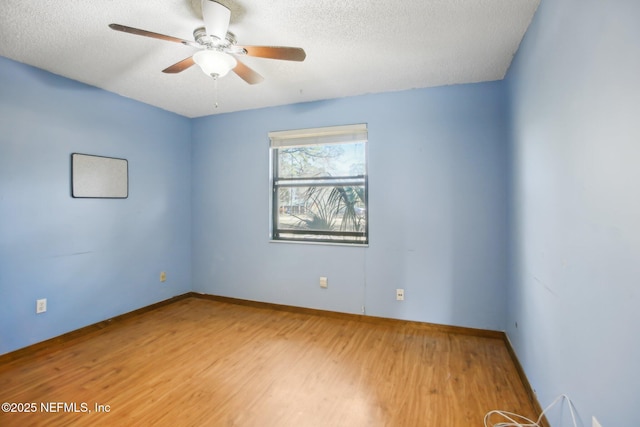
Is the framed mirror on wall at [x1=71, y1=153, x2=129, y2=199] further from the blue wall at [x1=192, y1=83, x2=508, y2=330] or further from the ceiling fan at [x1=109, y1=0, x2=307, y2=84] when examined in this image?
the ceiling fan at [x1=109, y1=0, x2=307, y2=84]

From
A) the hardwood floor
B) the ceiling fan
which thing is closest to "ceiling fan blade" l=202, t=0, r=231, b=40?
the ceiling fan

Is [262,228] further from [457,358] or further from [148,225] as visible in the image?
[457,358]

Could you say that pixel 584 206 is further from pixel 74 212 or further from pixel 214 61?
pixel 74 212

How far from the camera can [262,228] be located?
11.9 feet

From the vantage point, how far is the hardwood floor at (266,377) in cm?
175

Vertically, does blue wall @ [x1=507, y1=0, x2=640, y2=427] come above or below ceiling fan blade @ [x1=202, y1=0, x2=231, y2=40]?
below

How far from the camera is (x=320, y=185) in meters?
3.42

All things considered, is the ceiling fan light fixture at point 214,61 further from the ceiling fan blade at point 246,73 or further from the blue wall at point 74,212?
the blue wall at point 74,212

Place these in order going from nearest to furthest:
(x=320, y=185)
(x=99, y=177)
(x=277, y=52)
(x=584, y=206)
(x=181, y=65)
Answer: (x=584, y=206)
(x=277, y=52)
(x=181, y=65)
(x=99, y=177)
(x=320, y=185)

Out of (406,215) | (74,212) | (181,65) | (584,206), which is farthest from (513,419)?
(74,212)

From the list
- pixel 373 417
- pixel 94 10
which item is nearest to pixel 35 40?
pixel 94 10

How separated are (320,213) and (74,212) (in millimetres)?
2457

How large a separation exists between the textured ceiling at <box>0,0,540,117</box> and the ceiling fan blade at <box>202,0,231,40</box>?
0.12m

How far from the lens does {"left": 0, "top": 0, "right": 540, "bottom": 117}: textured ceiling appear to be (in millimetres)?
1741
